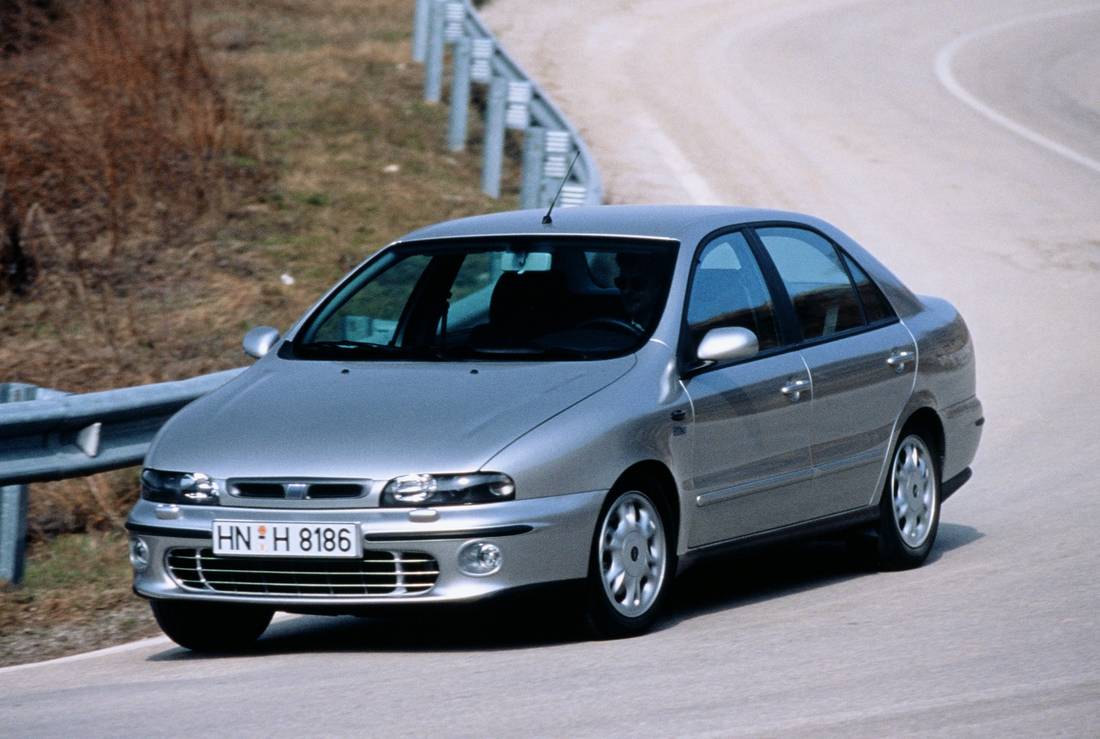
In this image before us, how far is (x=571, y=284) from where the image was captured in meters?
7.51

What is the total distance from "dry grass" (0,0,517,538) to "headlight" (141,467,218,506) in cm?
266

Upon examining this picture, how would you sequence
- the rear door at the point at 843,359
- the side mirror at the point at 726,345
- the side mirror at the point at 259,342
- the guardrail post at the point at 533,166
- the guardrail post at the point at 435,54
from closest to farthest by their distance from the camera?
the side mirror at the point at 726,345, the side mirror at the point at 259,342, the rear door at the point at 843,359, the guardrail post at the point at 533,166, the guardrail post at the point at 435,54

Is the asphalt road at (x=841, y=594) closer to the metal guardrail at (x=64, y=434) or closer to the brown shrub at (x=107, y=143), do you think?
the metal guardrail at (x=64, y=434)

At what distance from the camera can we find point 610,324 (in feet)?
24.0

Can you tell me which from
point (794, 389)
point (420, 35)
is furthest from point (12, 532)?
point (420, 35)

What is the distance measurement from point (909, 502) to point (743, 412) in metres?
1.36

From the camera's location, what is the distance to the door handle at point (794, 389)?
25.0 ft

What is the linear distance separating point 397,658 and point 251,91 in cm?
1482

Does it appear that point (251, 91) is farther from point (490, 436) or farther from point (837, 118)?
point (490, 436)

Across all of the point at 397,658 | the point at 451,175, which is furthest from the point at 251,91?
the point at 397,658

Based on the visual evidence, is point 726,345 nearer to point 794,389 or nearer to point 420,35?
point 794,389

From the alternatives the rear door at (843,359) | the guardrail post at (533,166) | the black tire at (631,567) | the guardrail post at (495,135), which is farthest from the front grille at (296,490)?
the guardrail post at (495,135)

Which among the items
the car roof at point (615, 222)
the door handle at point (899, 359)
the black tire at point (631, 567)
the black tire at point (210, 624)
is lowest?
the black tire at point (210, 624)

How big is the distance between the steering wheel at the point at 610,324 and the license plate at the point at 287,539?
137cm
